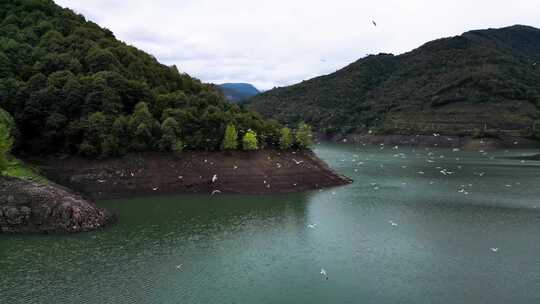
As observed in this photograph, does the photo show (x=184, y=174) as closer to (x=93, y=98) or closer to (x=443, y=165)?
(x=93, y=98)

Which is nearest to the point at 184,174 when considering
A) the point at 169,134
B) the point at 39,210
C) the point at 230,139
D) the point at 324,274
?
the point at 169,134

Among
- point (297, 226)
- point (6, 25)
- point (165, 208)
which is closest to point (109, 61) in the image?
point (6, 25)

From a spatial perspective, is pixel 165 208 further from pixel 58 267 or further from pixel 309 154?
pixel 309 154

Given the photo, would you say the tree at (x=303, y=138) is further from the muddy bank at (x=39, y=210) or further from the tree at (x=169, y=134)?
the muddy bank at (x=39, y=210)

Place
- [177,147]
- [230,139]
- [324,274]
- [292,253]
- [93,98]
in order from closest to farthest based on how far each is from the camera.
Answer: [324,274] < [292,253] < [177,147] < [93,98] < [230,139]

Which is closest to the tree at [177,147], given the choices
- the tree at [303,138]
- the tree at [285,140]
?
the tree at [285,140]
